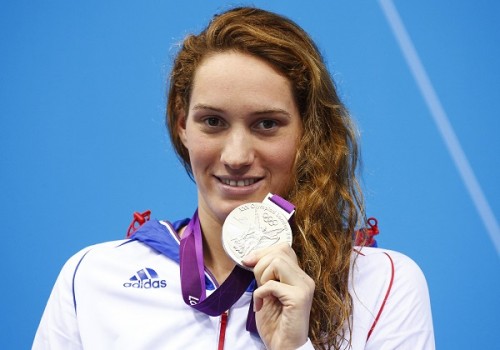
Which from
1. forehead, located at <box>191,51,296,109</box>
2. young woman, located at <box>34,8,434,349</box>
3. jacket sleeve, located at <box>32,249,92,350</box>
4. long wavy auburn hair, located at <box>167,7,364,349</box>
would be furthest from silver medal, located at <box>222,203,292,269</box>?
jacket sleeve, located at <box>32,249,92,350</box>

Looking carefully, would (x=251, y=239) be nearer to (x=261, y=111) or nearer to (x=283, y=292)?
(x=283, y=292)

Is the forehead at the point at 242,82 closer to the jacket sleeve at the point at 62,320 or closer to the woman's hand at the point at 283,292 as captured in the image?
the woman's hand at the point at 283,292

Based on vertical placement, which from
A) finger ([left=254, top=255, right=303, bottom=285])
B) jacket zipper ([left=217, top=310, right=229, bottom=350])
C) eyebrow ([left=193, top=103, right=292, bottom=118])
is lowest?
jacket zipper ([left=217, top=310, right=229, bottom=350])

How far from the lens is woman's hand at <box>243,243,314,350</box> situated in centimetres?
169

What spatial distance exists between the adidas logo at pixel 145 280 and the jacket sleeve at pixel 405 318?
503mm

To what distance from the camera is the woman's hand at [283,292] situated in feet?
5.54

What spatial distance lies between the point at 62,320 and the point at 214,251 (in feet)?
1.29

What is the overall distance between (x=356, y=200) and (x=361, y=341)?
36cm

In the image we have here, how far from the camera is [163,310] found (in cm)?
198

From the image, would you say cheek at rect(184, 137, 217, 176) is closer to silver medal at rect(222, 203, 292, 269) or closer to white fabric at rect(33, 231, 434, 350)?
silver medal at rect(222, 203, 292, 269)

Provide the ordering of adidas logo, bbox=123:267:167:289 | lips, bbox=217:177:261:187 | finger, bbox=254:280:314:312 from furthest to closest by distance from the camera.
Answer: adidas logo, bbox=123:267:167:289 < lips, bbox=217:177:261:187 < finger, bbox=254:280:314:312

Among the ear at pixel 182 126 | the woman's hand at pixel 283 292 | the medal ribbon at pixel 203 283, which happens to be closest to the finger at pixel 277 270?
the woman's hand at pixel 283 292

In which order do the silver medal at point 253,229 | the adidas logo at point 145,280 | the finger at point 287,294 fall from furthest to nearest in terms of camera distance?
the adidas logo at point 145,280
the silver medal at point 253,229
the finger at point 287,294

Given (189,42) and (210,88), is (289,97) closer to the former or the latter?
(210,88)
